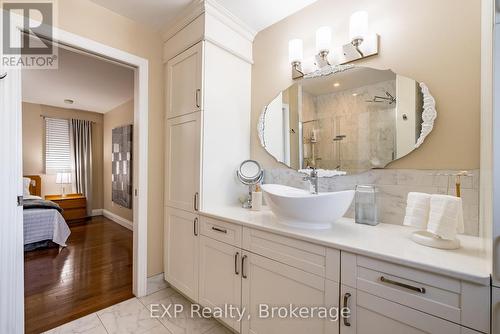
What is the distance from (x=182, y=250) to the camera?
1.96 meters

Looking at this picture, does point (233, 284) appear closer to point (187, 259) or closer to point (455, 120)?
point (187, 259)

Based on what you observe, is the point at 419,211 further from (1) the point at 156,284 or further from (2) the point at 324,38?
(1) the point at 156,284

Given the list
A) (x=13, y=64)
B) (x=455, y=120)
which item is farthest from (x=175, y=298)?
(x=455, y=120)

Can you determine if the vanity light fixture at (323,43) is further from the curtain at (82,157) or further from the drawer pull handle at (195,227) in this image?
the curtain at (82,157)

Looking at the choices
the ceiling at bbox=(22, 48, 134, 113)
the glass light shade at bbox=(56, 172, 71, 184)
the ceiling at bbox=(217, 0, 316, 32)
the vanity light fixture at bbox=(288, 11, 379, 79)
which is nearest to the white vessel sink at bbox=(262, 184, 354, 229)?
the vanity light fixture at bbox=(288, 11, 379, 79)

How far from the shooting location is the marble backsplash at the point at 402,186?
45.5 inches

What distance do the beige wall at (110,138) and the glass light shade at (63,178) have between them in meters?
0.71

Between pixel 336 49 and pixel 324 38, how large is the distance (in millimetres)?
130

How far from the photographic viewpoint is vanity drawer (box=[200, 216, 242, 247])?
149cm

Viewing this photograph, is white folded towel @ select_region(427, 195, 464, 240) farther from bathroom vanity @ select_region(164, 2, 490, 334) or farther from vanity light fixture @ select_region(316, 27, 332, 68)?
vanity light fixture @ select_region(316, 27, 332, 68)

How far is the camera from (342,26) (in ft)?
5.31

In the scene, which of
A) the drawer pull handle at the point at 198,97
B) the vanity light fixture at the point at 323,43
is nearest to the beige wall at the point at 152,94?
the drawer pull handle at the point at 198,97

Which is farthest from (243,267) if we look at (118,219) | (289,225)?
(118,219)

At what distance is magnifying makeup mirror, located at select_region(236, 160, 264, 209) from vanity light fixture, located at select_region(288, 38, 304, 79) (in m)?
0.84
